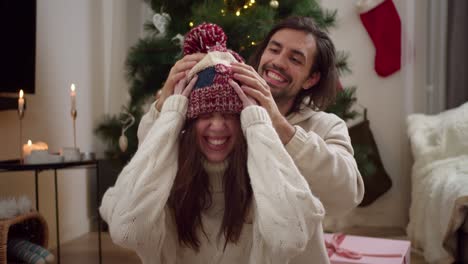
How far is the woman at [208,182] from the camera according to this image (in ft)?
2.52

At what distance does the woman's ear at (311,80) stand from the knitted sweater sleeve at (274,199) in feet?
1.33

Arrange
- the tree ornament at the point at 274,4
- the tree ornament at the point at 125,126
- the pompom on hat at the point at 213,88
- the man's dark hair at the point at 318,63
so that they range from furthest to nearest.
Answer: the tree ornament at the point at 125,126
the tree ornament at the point at 274,4
the man's dark hair at the point at 318,63
the pompom on hat at the point at 213,88

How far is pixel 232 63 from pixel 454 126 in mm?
1934

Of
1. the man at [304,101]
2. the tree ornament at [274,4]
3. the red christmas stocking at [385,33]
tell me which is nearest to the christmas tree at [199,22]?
the tree ornament at [274,4]

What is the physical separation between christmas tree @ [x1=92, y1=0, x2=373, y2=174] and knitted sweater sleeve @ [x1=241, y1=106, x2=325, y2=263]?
1163 millimetres

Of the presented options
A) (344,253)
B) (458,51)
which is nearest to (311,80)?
(344,253)

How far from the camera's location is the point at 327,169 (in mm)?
942

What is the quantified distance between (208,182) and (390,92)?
8.50 feet

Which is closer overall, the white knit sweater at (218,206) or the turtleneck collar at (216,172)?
the white knit sweater at (218,206)

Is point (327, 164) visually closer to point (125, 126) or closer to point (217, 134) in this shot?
point (217, 134)

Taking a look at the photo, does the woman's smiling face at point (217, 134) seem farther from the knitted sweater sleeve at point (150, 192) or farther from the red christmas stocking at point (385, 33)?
the red christmas stocking at point (385, 33)

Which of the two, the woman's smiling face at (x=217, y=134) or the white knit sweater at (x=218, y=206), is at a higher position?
the woman's smiling face at (x=217, y=134)

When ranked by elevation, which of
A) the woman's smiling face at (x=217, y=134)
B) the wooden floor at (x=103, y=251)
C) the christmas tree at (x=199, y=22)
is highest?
the christmas tree at (x=199, y=22)

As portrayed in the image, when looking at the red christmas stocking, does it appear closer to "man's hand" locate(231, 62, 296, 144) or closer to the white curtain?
the white curtain
